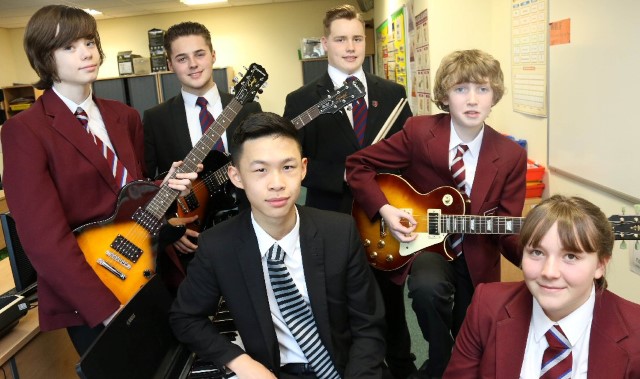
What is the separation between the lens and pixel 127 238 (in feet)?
5.98

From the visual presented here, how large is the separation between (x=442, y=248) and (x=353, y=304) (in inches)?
17.8

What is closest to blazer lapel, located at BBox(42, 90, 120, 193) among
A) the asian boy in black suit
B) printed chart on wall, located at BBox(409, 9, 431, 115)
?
the asian boy in black suit

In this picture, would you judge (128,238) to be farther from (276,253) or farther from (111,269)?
(276,253)

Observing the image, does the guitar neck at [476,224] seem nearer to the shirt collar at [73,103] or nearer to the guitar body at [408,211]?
the guitar body at [408,211]

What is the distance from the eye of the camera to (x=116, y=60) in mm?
8398

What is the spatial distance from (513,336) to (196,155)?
4.33ft

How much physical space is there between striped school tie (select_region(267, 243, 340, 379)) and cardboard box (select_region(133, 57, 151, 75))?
283 inches

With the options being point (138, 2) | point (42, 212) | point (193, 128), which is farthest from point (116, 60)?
point (42, 212)

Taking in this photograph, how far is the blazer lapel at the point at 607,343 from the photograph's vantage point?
1.14 meters

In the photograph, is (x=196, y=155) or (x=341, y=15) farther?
(x=341, y=15)

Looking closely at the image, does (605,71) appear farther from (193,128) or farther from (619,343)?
(193,128)

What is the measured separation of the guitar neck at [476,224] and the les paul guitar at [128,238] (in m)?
0.98

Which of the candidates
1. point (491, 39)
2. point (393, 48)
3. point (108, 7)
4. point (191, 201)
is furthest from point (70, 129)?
point (108, 7)

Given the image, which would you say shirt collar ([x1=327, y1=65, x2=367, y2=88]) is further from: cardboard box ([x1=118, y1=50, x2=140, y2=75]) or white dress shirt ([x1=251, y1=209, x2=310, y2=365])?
cardboard box ([x1=118, y1=50, x2=140, y2=75])
